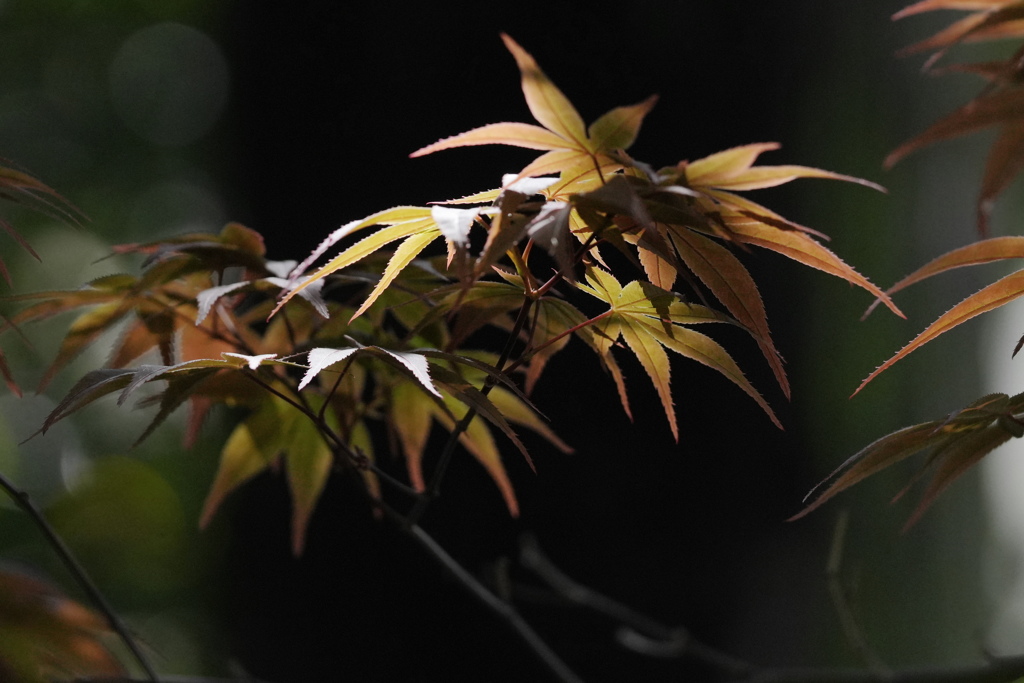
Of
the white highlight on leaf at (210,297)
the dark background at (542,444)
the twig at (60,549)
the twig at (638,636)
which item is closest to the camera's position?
the white highlight on leaf at (210,297)

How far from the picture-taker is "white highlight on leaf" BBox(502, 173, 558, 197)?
30cm

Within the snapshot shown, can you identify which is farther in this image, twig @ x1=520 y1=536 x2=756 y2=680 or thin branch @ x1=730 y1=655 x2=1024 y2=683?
twig @ x1=520 y1=536 x2=756 y2=680

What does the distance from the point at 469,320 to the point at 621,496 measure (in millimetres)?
538

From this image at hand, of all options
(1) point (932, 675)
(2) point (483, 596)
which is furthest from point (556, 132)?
(1) point (932, 675)

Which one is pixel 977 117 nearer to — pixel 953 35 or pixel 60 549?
pixel 953 35

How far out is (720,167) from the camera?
0.30 m

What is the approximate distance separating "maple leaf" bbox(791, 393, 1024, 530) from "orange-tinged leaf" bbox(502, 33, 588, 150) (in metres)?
0.18

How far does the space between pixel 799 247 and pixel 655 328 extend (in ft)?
0.30

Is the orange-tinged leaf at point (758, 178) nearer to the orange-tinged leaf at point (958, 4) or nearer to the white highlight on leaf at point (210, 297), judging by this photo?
the orange-tinged leaf at point (958, 4)

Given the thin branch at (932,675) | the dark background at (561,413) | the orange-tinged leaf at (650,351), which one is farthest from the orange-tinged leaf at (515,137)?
the dark background at (561,413)

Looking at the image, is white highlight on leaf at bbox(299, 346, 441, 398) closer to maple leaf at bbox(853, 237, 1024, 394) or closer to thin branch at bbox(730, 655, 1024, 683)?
maple leaf at bbox(853, 237, 1024, 394)

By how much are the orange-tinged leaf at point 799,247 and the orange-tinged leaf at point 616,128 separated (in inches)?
2.2

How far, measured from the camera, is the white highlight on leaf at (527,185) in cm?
30

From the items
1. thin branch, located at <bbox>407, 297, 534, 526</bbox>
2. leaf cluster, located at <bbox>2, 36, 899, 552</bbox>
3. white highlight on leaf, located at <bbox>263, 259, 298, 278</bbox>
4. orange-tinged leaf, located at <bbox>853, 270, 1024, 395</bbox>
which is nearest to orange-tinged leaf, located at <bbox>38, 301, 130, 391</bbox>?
leaf cluster, located at <bbox>2, 36, 899, 552</bbox>
